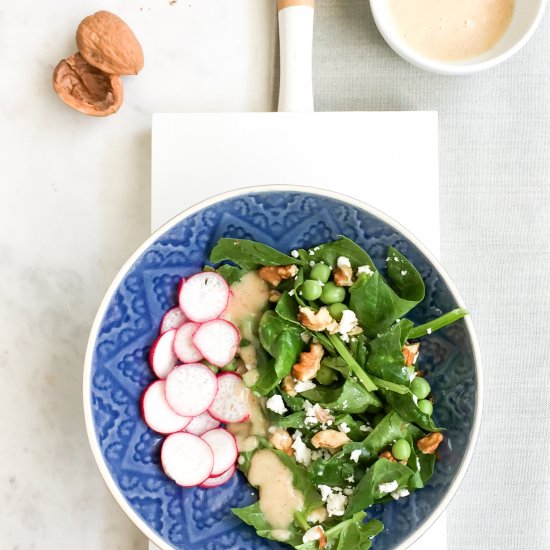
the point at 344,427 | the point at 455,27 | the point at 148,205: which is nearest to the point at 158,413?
the point at 344,427

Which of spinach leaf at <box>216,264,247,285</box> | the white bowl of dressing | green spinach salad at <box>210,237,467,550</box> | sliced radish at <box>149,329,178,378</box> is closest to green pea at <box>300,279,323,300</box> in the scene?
green spinach salad at <box>210,237,467,550</box>

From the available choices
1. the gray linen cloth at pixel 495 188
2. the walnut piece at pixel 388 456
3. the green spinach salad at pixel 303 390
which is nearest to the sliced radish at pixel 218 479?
the green spinach salad at pixel 303 390

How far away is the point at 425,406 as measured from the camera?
1.08 metres

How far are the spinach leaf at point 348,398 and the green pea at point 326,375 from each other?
0.01 metres

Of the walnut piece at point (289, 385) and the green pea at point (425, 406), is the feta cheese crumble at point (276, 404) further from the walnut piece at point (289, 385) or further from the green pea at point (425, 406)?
the green pea at point (425, 406)

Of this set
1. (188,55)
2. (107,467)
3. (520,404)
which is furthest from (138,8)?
(520,404)

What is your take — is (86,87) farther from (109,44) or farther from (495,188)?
(495,188)

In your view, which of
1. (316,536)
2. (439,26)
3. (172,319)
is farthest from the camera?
(439,26)

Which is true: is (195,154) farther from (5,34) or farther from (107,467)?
(107,467)

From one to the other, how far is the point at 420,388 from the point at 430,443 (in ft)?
0.26

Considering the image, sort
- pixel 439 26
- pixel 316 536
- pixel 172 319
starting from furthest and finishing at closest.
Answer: pixel 439 26, pixel 172 319, pixel 316 536

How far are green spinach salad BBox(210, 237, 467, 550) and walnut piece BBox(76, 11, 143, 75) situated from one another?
0.39 metres

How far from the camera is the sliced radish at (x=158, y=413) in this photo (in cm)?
109

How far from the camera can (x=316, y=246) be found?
114 cm
